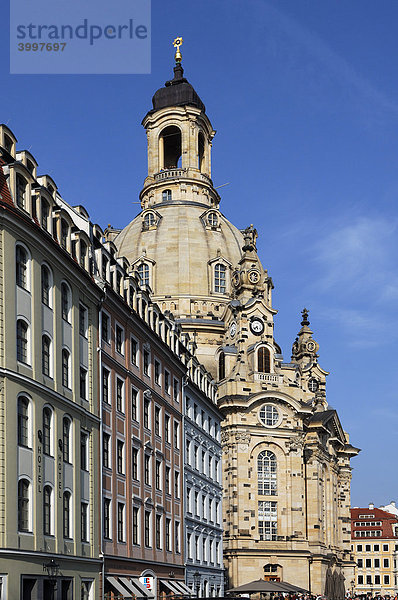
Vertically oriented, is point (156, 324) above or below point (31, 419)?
above

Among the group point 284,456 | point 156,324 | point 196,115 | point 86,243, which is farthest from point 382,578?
point 86,243

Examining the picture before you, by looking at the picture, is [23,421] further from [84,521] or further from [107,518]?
[107,518]

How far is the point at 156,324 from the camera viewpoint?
65.5m

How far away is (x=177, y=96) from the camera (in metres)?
159

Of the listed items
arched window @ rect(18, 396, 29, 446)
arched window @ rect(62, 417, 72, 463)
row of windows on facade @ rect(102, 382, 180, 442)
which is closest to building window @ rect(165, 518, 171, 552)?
row of windows on facade @ rect(102, 382, 180, 442)

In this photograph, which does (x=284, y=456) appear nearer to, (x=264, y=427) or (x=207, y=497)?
(x=264, y=427)

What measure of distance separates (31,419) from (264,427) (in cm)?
8656

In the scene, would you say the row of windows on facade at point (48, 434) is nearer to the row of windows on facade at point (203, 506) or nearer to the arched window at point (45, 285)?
the arched window at point (45, 285)

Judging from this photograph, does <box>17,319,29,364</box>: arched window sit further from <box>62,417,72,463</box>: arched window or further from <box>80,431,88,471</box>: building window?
<box>80,431,88,471</box>: building window

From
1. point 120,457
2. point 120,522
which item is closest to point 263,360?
point 120,457

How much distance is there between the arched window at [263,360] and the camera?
416ft

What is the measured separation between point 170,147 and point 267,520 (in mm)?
74176

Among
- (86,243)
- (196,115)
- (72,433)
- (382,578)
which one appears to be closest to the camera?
(72,433)

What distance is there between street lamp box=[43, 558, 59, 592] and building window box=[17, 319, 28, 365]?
345 inches
